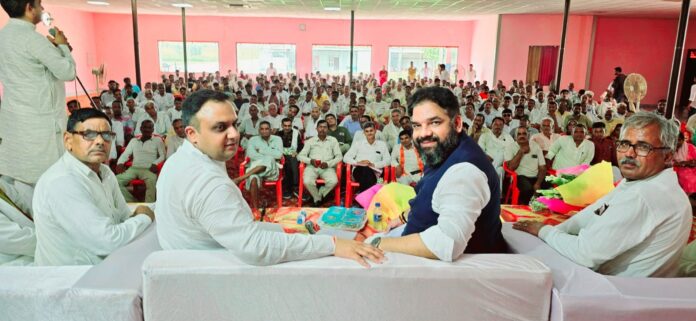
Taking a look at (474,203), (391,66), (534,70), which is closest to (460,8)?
(534,70)

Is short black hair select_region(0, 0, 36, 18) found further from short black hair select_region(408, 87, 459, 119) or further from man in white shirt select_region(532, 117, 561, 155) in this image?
man in white shirt select_region(532, 117, 561, 155)

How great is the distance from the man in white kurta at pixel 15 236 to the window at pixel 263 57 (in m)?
18.2

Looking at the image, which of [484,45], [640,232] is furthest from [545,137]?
[484,45]

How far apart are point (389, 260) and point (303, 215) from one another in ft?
4.26

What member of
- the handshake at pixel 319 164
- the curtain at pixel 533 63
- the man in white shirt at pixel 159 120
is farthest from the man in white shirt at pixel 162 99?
the curtain at pixel 533 63

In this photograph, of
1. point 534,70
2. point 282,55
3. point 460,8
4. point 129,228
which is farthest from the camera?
point 282,55

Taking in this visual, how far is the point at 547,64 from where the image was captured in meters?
16.4

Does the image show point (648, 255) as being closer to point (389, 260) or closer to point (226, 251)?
point (389, 260)

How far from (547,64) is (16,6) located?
16286 mm

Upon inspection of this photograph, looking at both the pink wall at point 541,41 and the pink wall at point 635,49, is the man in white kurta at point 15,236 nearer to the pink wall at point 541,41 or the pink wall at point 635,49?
the pink wall at point 541,41

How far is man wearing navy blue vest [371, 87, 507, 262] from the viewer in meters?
1.65

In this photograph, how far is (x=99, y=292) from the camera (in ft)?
5.14

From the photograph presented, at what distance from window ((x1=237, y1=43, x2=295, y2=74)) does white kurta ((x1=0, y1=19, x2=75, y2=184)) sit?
17498 millimetres

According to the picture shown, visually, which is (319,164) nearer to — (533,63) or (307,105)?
(307,105)
